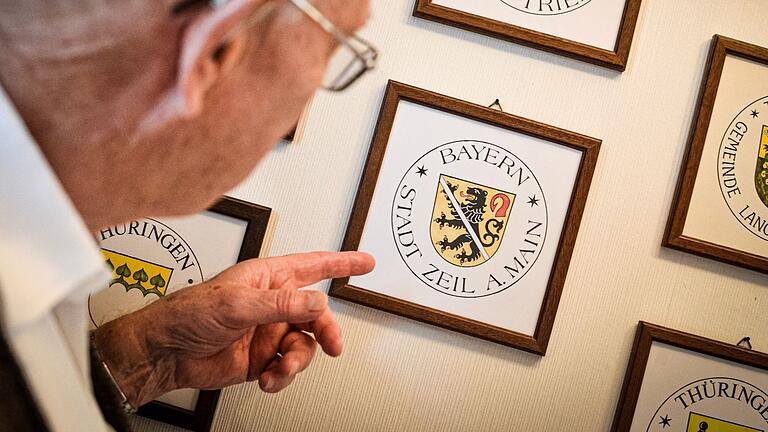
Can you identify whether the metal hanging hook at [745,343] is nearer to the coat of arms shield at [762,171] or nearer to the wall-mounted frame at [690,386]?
the wall-mounted frame at [690,386]

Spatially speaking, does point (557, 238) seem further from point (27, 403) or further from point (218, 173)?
point (27, 403)

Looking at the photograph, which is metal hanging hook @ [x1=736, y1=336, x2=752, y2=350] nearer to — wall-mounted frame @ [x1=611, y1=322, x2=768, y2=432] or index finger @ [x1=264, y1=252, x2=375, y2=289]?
wall-mounted frame @ [x1=611, y1=322, x2=768, y2=432]

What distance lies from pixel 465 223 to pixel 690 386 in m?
0.50

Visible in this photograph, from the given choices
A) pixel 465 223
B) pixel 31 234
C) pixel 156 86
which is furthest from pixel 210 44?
pixel 465 223

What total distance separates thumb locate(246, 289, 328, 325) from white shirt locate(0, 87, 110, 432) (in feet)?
1.42

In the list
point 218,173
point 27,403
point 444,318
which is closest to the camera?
point 27,403

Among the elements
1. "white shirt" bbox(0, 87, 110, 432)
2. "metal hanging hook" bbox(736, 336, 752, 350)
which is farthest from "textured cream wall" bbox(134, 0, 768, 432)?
"white shirt" bbox(0, 87, 110, 432)

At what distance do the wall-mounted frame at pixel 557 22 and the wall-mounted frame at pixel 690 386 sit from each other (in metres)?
0.50

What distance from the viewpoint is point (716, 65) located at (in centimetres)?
138

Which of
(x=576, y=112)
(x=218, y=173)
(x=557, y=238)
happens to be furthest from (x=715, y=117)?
(x=218, y=173)

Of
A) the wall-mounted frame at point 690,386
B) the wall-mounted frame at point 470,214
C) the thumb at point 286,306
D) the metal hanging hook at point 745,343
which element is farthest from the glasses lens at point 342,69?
the metal hanging hook at point 745,343

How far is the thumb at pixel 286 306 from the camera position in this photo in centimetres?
99

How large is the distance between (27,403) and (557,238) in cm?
101

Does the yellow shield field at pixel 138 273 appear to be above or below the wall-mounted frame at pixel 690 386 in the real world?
below
